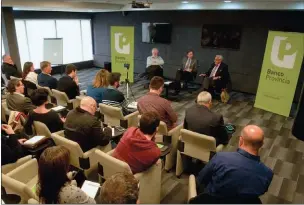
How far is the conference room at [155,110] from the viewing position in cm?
183

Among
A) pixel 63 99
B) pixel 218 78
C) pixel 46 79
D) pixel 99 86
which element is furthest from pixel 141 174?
pixel 218 78

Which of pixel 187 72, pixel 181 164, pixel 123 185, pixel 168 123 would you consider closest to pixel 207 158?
pixel 181 164

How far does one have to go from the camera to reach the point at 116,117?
3627 millimetres

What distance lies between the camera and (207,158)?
2852 mm

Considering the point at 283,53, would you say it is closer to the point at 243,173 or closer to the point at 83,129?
the point at 243,173

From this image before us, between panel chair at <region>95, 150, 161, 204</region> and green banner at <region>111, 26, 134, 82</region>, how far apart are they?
13.8 feet

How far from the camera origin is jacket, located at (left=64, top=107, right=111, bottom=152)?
2594mm

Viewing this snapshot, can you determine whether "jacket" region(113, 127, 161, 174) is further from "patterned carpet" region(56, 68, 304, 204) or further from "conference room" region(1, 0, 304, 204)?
"patterned carpet" region(56, 68, 304, 204)

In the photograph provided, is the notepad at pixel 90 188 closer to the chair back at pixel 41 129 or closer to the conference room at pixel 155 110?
the conference room at pixel 155 110

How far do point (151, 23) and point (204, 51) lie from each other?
83.3 inches

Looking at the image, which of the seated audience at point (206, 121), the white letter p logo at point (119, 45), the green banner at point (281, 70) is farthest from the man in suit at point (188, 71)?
the seated audience at point (206, 121)

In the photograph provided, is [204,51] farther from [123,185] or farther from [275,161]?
[123,185]

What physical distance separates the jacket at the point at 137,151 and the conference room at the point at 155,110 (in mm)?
10

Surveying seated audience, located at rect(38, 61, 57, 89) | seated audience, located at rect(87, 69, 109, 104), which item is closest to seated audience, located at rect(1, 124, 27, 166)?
seated audience, located at rect(87, 69, 109, 104)
